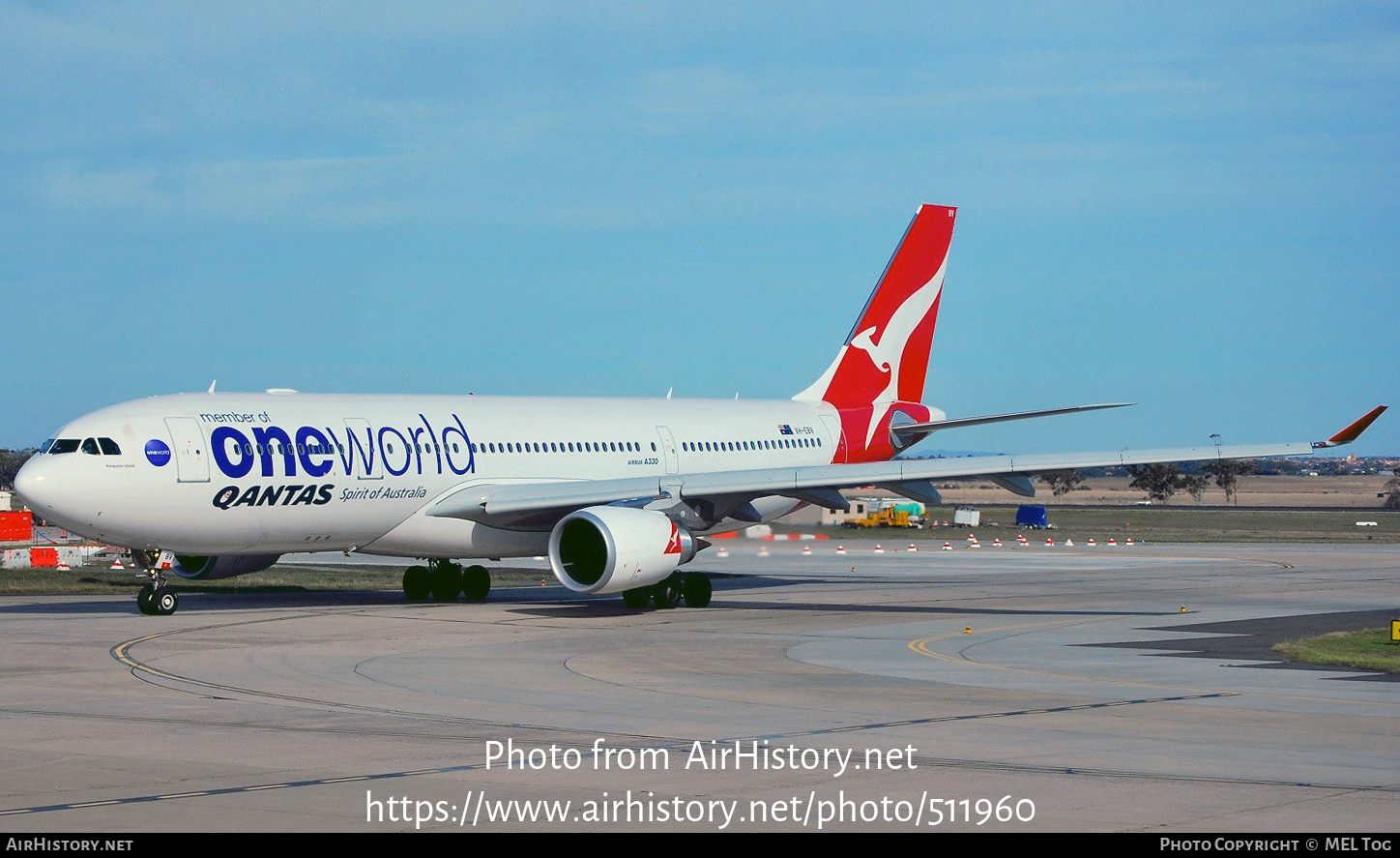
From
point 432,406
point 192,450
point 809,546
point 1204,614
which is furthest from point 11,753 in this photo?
point 809,546

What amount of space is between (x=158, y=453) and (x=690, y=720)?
15063 mm

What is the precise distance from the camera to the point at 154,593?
2984 cm

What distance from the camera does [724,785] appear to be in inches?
502

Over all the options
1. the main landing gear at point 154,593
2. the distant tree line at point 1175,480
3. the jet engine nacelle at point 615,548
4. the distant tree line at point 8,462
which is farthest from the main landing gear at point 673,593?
the distant tree line at point 1175,480

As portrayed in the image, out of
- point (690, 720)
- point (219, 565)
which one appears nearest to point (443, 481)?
point (219, 565)

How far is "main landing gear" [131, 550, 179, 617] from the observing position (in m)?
29.8

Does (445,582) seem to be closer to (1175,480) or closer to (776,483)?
(776,483)

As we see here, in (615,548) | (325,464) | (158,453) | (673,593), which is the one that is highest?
(158,453)

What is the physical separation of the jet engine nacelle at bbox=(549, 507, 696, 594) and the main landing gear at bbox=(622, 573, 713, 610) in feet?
3.54

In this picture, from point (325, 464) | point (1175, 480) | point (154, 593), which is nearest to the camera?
point (154, 593)

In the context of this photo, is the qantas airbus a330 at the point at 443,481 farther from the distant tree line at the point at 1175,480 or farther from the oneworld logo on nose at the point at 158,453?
the distant tree line at the point at 1175,480

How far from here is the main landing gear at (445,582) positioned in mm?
36438

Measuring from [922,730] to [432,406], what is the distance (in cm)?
1966
